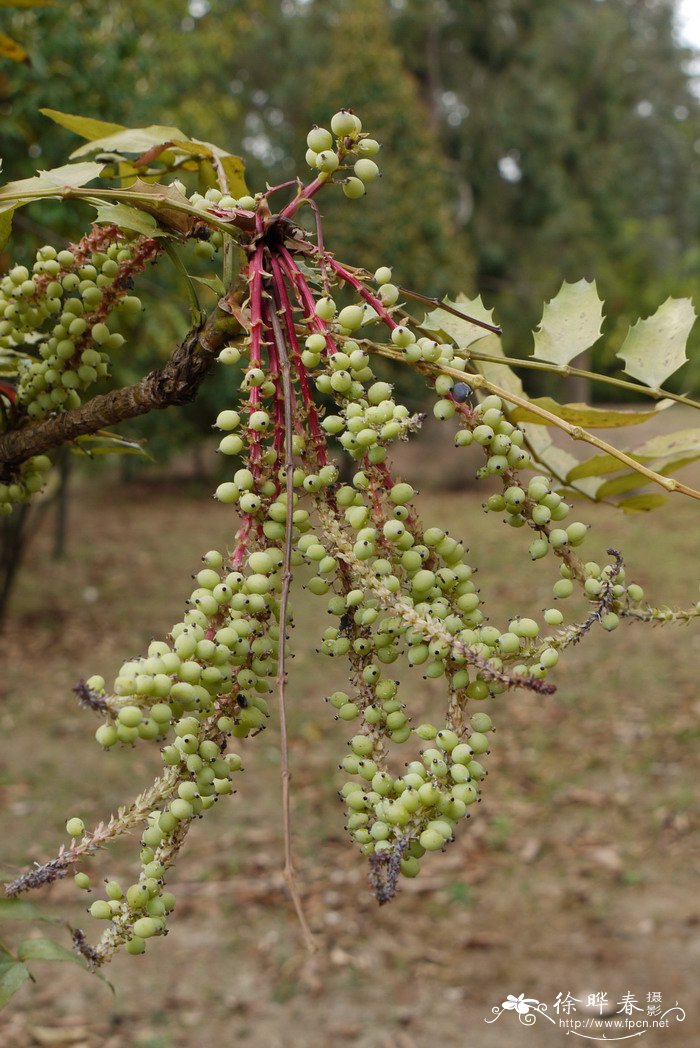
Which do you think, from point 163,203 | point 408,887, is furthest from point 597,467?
point 408,887

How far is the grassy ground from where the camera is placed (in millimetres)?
2369

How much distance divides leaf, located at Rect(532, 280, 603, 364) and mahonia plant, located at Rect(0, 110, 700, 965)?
90 mm

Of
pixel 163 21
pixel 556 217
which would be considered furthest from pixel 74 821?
pixel 556 217

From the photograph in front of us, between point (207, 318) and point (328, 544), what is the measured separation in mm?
183

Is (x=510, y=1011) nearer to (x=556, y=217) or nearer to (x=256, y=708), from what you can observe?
(x=256, y=708)

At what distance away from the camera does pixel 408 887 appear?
3.01 meters

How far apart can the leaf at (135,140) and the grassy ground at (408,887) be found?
A: 848mm

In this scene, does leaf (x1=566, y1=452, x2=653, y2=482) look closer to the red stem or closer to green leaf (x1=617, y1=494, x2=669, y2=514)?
green leaf (x1=617, y1=494, x2=669, y2=514)

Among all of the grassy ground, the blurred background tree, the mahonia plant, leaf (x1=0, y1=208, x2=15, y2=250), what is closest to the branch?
the mahonia plant

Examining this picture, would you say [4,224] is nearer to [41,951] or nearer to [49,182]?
[49,182]

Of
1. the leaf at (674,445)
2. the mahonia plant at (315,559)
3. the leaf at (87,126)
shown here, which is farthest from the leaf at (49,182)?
the leaf at (674,445)

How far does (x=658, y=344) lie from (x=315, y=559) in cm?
39

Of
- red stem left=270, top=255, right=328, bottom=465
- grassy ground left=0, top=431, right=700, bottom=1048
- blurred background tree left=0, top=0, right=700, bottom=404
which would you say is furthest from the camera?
blurred background tree left=0, top=0, right=700, bottom=404

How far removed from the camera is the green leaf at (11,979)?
2.27 feet
